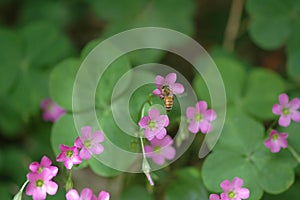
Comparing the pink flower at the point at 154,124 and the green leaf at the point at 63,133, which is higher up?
the pink flower at the point at 154,124

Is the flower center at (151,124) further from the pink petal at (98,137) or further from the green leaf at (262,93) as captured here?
the green leaf at (262,93)

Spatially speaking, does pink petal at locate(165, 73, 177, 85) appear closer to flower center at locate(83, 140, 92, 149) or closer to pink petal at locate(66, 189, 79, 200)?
flower center at locate(83, 140, 92, 149)

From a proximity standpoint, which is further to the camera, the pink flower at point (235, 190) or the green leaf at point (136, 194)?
the green leaf at point (136, 194)

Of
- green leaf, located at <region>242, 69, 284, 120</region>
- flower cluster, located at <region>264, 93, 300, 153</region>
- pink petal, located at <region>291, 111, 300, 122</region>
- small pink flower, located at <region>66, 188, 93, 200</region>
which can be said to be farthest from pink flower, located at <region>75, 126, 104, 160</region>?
green leaf, located at <region>242, 69, 284, 120</region>

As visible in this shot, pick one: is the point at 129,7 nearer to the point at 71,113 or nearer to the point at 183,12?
the point at 183,12

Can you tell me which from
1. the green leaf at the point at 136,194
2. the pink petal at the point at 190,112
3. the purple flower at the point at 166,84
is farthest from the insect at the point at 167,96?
the green leaf at the point at 136,194

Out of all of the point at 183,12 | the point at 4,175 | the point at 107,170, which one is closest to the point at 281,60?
the point at 183,12
